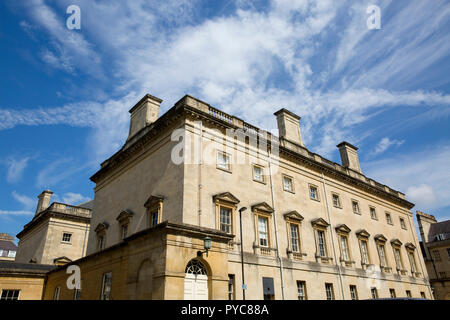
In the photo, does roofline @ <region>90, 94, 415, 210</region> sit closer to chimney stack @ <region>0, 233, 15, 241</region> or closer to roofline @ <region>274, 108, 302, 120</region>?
roofline @ <region>274, 108, 302, 120</region>

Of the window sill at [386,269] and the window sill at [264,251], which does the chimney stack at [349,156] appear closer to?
the window sill at [386,269]

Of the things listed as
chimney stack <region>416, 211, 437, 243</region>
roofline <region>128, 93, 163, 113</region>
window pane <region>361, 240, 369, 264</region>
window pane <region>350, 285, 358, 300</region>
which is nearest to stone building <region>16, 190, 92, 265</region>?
roofline <region>128, 93, 163, 113</region>

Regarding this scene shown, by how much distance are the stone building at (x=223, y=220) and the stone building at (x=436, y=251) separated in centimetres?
1542

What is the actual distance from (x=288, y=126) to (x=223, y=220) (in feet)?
43.9

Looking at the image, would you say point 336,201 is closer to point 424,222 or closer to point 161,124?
point 161,124

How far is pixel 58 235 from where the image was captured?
3959 cm

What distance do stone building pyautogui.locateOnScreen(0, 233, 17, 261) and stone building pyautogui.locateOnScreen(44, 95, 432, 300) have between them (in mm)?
56454

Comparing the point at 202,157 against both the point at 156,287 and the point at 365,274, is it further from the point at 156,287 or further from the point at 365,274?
the point at 365,274

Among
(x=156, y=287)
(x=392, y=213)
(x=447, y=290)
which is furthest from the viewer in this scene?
(x=447, y=290)

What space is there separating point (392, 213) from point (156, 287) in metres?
34.1

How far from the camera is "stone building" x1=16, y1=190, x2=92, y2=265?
38.5 meters

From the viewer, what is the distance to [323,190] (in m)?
30.7
